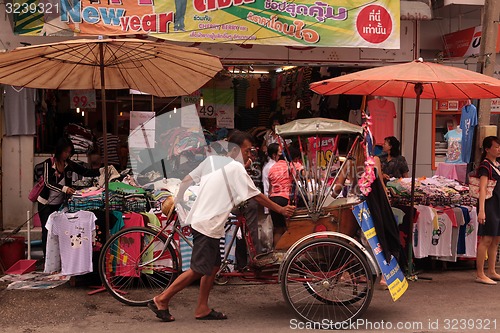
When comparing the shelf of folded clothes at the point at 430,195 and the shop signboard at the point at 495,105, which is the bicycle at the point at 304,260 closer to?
the shelf of folded clothes at the point at 430,195

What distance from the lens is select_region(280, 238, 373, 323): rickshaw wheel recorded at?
18.6 ft

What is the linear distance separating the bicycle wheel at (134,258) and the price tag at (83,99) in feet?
15.3

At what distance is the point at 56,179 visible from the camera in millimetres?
7598

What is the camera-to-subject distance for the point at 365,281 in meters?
5.72

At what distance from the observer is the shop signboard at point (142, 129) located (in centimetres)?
945

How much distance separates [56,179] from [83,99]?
10.6ft

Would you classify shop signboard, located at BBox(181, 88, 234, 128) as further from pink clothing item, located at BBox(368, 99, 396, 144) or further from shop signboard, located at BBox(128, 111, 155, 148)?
pink clothing item, located at BBox(368, 99, 396, 144)


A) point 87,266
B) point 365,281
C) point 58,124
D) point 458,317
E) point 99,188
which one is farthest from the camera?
point 58,124

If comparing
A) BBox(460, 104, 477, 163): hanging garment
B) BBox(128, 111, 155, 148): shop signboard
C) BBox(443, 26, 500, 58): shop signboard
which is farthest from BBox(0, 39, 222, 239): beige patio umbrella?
BBox(443, 26, 500, 58): shop signboard

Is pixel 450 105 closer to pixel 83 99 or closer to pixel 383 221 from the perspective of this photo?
pixel 383 221

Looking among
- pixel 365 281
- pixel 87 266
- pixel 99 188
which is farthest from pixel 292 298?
pixel 99 188

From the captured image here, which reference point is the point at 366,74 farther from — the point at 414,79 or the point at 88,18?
the point at 88,18

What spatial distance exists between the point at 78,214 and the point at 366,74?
3.79 meters

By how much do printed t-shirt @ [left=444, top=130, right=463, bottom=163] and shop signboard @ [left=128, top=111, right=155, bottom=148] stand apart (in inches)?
218
